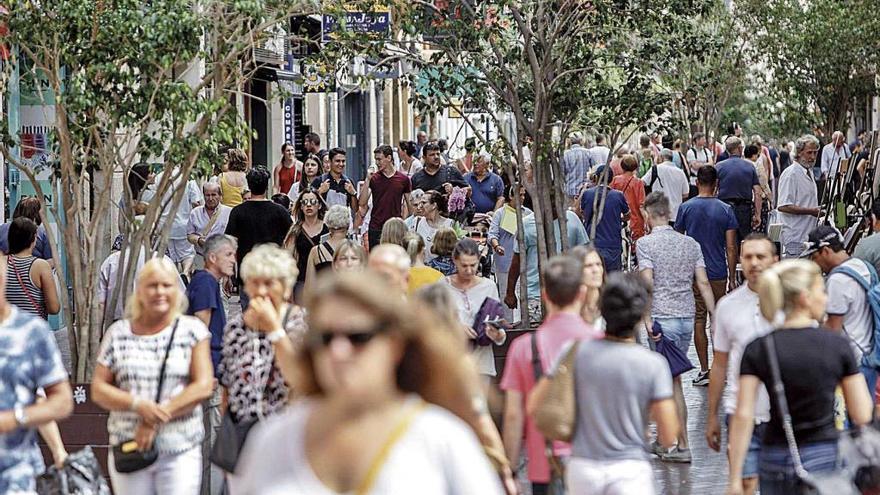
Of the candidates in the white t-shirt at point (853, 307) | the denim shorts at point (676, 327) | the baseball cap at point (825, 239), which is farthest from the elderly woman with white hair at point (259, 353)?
the denim shorts at point (676, 327)

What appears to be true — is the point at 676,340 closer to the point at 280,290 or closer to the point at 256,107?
the point at 280,290

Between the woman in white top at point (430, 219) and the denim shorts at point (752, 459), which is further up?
the woman in white top at point (430, 219)

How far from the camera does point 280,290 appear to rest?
7.94 meters

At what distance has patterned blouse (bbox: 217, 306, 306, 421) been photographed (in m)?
7.90

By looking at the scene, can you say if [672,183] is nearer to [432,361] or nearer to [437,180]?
[437,180]

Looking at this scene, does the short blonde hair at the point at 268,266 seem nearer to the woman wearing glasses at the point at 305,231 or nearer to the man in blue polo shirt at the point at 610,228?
the woman wearing glasses at the point at 305,231

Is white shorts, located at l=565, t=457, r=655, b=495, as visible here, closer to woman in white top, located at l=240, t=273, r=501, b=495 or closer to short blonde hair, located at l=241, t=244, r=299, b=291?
short blonde hair, located at l=241, t=244, r=299, b=291

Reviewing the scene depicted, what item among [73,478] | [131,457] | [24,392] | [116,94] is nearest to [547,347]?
[131,457]

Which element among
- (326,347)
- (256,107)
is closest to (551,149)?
(326,347)

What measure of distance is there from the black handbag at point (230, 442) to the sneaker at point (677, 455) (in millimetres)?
4259

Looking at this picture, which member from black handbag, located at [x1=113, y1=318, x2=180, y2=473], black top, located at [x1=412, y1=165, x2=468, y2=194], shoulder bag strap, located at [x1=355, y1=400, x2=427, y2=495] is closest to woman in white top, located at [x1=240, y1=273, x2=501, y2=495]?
shoulder bag strap, located at [x1=355, y1=400, x2=427, y2=495]

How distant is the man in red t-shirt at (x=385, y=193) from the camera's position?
1911 centimetres

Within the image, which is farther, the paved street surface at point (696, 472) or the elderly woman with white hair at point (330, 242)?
the elderly woman with white hair at point (330, 242)

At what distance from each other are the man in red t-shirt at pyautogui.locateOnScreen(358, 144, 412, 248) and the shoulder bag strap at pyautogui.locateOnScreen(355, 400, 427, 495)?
1533 centimetres
